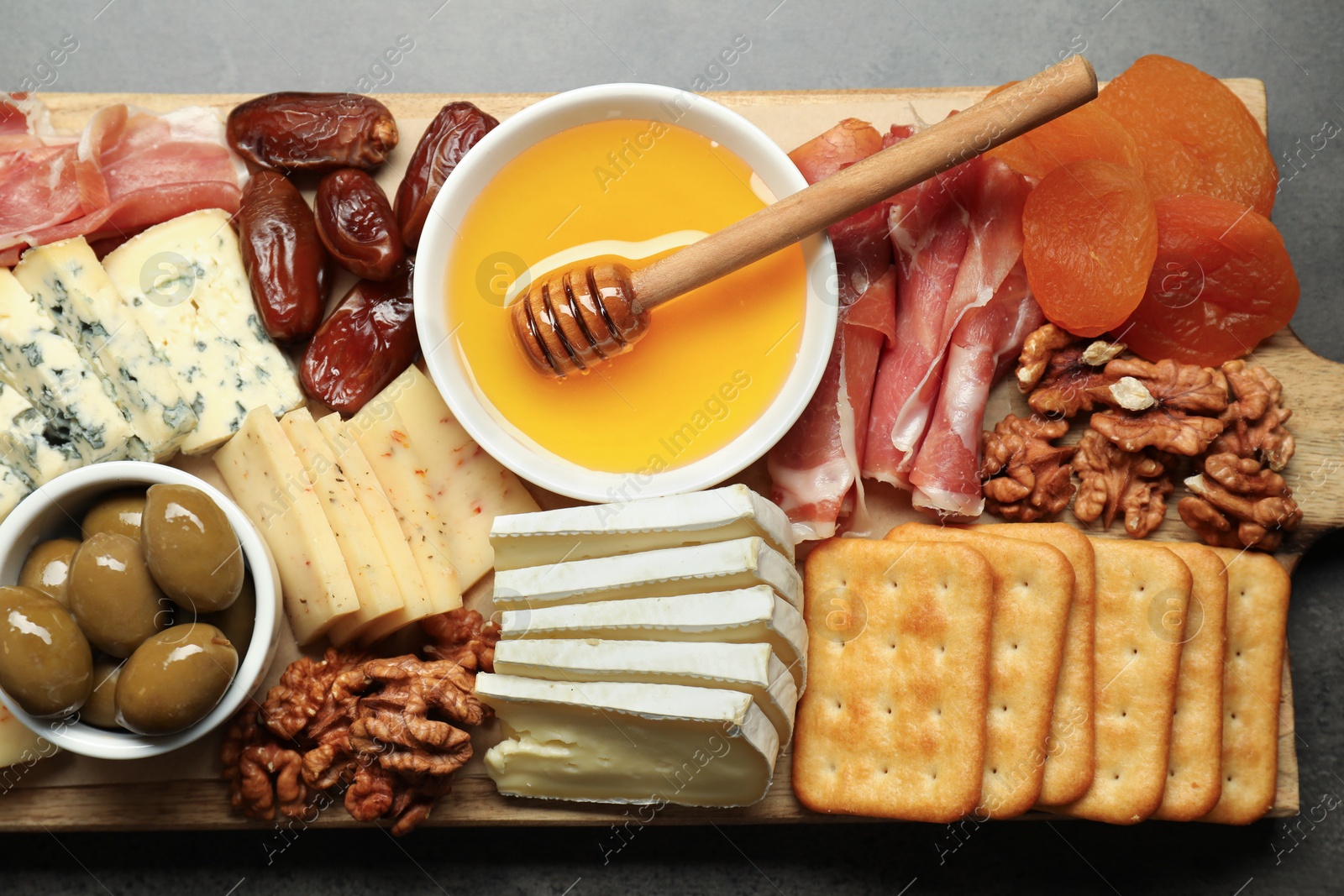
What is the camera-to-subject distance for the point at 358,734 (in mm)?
1703

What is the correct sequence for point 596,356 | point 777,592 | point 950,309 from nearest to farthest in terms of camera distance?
point 777,592, point 596,356, point 950,309

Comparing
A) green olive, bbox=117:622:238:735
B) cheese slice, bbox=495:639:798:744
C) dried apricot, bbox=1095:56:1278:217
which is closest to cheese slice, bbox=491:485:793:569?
cheese slice, bbox=495:639:798:744

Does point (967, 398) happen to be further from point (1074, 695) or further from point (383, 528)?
point (383, 528)

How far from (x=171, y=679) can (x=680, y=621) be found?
792mm

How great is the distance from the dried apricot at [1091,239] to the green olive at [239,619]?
161cm

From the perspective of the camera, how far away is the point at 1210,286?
1.90 meters

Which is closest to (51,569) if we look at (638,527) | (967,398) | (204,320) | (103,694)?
(103,694)

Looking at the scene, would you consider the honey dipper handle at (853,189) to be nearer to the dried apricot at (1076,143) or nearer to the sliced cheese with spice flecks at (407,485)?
the dried apricot at (1076,143)

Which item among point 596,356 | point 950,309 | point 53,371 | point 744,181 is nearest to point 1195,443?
point 950,309

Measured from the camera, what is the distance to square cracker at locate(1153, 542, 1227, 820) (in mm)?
1829

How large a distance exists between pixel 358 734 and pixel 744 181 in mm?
1294

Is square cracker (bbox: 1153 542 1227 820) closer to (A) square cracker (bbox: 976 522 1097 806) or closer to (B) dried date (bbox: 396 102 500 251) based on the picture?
(A) square cracker (bbox: 976 522 1097 806)

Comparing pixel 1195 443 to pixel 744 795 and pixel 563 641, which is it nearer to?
pixel 744 795

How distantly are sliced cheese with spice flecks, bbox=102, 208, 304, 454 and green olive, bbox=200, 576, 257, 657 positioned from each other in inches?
15.6
